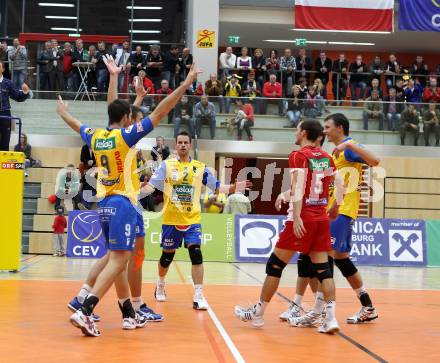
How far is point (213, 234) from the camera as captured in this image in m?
21.4

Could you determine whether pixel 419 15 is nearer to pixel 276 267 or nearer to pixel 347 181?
pixel 347 181

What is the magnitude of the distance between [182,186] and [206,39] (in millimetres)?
20915

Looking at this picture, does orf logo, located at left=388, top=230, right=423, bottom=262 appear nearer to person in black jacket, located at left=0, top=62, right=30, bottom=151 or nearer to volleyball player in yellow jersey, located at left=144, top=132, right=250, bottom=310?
person in black jacket, located at left=0, top=62, right=30, bottom=151

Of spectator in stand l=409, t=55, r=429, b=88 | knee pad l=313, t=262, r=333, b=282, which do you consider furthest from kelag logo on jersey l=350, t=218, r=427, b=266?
knee pad l=313, t=262, r=333, b=282

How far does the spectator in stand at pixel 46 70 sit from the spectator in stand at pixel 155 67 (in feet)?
10.7

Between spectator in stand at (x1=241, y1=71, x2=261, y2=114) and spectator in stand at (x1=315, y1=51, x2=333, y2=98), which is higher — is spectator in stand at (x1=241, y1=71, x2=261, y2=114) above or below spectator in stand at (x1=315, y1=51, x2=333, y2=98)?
below

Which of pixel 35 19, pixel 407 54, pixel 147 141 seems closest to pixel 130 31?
pixel 35 19

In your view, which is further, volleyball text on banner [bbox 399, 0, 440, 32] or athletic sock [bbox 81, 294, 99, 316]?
volleyball text on banner [bbox 399, 0, 440, 32]

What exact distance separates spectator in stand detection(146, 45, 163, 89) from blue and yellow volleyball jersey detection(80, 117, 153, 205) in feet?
63.1

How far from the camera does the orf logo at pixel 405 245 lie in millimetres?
21888

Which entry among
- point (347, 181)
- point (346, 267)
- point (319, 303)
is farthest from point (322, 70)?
point (319, 303)

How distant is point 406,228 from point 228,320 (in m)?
13.6

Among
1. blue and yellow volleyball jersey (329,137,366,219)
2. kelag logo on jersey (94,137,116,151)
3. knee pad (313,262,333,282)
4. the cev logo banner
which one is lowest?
knee pad (313,262,333,282)

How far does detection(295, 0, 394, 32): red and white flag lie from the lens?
3147cm
